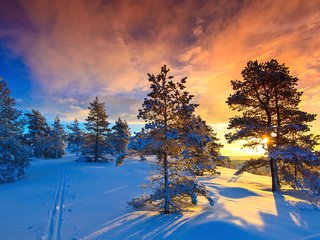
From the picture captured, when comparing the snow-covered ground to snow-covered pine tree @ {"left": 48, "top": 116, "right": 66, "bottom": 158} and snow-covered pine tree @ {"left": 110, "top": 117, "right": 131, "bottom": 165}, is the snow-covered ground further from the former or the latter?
snow-covered pine tree @ {"left": 48, "top": 116, "right": 66, "bottom": 158}

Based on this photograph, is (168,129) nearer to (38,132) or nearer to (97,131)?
(97,131)

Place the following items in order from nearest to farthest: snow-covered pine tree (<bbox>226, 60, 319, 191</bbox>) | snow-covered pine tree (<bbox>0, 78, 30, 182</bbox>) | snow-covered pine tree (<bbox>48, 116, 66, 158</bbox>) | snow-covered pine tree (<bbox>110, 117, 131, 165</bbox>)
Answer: snow-covered pine tree (<bbox>226, 60, 319, 191</bbox>), snow-covered pine tree (<bbox>0, 78, 30, 182</bbox>), snow-covered pine tree (<bbox>110, 117, 131, 165</bbox>), snow-covered pine tree (<bbox>48, 116, 66, 158</bbox>)

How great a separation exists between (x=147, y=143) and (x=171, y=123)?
4.97 ft

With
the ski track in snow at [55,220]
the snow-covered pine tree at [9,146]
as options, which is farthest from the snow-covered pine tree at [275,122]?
the snow-covered pine tree at [9,146]

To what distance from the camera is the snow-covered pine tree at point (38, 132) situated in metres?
42.4

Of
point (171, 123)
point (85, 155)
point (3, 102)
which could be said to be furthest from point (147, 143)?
point (85, 155)

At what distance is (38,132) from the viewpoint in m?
43.1

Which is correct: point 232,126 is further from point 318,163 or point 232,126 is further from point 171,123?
point 171,123

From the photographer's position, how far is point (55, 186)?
1603cm

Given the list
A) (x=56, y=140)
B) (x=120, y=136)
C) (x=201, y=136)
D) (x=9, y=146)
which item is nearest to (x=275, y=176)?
(x=201, y=136)

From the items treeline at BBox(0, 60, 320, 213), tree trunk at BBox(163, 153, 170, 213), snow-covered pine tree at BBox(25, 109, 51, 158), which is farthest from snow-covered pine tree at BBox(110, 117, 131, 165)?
tree trunk at BBox(163, 153, 170, 213)

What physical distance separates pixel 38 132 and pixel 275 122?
45252 mm

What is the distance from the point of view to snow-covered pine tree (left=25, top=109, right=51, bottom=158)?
42.4 m

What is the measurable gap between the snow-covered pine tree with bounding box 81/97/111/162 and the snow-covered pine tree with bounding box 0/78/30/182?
1386 cm
